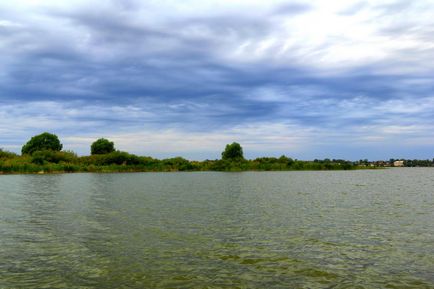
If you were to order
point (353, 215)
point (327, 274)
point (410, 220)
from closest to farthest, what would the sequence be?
1. point (327, 274)
2. point (410, 220)
3. point (353, 215)

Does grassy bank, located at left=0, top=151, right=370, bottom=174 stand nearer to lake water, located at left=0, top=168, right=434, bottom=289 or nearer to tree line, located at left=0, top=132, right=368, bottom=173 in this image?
tree line, located at left=0, top=132, right=368, bottom=173

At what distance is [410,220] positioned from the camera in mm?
29250

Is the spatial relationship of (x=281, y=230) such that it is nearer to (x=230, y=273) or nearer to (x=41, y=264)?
(x=230, y=273)

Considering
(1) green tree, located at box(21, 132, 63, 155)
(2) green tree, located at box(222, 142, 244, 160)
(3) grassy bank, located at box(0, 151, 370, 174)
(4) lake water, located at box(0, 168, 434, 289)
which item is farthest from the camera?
(2) green tree, located at box(222, 142, 244, 160)

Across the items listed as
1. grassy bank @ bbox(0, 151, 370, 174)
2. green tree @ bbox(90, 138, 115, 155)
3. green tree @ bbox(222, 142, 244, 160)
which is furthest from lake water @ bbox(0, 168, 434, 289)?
green tree @ bbox(222, 142, 244, 160)

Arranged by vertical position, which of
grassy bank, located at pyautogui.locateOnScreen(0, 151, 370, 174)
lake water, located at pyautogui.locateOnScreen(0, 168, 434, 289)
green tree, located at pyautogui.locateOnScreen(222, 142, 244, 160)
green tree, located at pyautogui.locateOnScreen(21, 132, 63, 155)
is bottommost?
lake water, located at pyautogui.locateOnScreen(0, 168, 434, 289)

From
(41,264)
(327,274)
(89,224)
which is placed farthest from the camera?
(89,224)

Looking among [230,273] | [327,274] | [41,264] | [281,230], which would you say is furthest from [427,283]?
[41,264]

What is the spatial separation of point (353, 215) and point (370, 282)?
1899 centimetres

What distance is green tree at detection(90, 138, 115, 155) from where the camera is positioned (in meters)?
170

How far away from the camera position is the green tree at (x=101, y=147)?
17050cm

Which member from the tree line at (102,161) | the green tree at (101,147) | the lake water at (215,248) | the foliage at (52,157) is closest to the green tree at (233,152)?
the tree line at (102,161)

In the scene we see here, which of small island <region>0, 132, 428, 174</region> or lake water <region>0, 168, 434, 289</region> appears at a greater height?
small island <region>0, 132, 428, 174</region>

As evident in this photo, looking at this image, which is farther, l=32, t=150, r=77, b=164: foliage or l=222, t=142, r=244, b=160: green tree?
l=222, t=142, r=244, b=160: green tree
